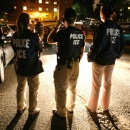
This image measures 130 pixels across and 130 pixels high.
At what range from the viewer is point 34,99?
155 inches

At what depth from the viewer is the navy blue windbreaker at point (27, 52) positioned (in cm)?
353

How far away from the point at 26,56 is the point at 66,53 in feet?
2.29

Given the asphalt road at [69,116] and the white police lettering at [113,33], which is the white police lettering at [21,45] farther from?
the white police lettering at [113,33]

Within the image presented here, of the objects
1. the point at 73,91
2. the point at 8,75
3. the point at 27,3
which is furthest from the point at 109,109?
the point at 27,3

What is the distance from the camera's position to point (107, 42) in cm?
377

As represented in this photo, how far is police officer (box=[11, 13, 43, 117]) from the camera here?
352 cm

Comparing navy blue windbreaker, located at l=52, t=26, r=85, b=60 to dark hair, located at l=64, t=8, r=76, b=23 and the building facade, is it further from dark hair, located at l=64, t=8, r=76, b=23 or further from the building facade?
the building facade

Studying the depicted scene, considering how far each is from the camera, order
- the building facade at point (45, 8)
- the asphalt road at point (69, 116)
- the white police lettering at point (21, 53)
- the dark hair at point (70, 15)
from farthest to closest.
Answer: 1. the building facade at point (45, 8)
2. the asphalt road at point (69, 116)
3. the white police lettering at point (21, 53)
4. the dark hair at point (70, 15)

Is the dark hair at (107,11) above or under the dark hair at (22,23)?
above

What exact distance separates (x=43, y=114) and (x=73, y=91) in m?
0.76

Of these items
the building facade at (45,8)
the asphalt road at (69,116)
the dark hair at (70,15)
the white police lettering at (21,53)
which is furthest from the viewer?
the building facade at (45,8)

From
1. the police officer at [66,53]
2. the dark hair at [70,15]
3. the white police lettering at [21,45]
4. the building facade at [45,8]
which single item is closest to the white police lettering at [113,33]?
the police officer at [66,53]

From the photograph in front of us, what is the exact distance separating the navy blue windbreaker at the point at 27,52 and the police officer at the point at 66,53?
0.97ft

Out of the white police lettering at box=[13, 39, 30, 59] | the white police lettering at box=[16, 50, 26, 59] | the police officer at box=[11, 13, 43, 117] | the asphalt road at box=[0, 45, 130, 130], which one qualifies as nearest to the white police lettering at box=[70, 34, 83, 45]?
the police officer at box=[11, 13, 43, 117]
